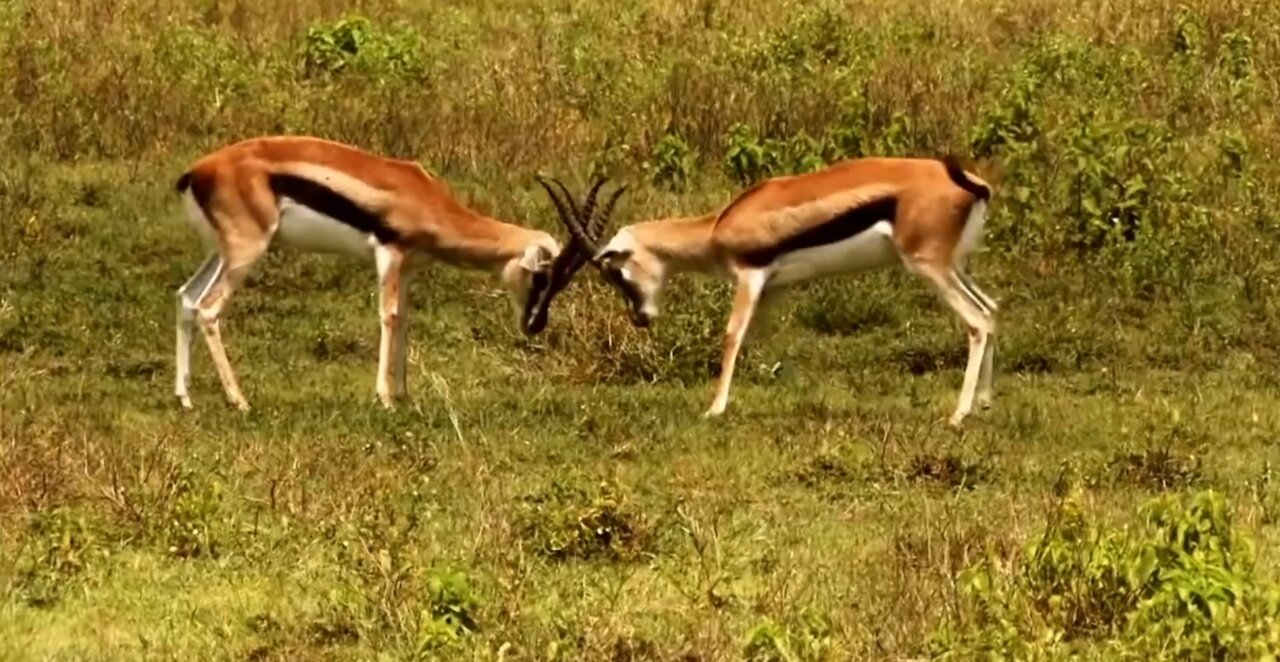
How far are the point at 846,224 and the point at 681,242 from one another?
83 cm

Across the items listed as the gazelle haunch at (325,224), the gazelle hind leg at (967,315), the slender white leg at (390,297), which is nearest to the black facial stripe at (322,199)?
the gazelle haunch at (325,224)

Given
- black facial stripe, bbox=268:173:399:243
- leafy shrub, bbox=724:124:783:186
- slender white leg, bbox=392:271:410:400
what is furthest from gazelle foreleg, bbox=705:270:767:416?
leafy shrub, bbox=724:124:783:186

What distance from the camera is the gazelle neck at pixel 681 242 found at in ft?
31.4

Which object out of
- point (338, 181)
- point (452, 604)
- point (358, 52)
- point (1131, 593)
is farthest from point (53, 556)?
point (358, 52)

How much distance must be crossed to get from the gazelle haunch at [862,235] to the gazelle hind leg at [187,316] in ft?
4.84

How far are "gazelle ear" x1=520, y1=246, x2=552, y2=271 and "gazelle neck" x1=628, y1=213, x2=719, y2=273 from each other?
14.9 inches

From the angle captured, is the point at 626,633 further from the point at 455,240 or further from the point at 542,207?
the point at 542,207

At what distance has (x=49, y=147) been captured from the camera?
12.6 meters

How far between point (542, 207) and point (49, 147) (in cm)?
286

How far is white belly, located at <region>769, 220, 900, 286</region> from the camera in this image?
29.9 ft

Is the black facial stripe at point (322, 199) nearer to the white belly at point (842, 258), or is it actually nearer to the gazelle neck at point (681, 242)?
the gazelle neck at point (681, 242)

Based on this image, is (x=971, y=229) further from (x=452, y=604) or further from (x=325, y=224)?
(x=452, y=604)

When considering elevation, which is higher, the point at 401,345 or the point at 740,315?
the point at 740,315

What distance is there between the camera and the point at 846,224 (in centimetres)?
908
